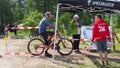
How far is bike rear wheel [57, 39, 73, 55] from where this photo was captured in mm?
14633

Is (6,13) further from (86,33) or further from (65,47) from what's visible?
(65,47)

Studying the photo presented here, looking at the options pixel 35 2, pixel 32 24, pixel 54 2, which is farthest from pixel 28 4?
pixel 32 24

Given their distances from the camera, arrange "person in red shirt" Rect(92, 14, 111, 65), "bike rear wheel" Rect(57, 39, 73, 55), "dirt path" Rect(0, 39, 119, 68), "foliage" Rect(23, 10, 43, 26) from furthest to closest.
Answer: "foliage" Rect(23, 10, 43, 26) < "bike rear wheel" Rect(57, 39, 73, 55) < "person in red shirt" Rect(92, 14, 111, 65) < "dirt path" Rect(0, 39, 119, 68)

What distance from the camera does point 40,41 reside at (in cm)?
1447

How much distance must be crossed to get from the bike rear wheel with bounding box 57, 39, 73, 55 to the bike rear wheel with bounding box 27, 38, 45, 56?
2.48ft

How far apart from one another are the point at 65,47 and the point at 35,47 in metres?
1.57

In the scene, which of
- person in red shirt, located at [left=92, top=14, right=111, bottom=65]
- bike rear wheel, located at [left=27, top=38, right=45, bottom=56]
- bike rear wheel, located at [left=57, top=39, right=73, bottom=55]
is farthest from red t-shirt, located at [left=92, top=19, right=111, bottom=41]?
bike rear wheel, located at [left=27, top=38, right=45, bottom=56]

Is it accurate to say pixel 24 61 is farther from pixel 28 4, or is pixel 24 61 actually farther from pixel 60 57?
pixel 28 4

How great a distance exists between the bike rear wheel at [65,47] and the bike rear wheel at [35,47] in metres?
0.75

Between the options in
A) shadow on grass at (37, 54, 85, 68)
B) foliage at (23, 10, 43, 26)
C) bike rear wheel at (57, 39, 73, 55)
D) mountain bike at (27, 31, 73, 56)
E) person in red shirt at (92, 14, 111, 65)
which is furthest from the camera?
foliage at (23, 10, 43, 26)

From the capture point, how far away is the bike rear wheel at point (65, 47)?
1463 cm

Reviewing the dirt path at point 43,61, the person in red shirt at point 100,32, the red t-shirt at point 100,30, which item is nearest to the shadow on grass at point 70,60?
→ the dirt path at point 43,61

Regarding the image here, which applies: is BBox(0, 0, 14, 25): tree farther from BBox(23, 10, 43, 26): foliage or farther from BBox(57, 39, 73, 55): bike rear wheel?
BBox(57, 39, 73, 55): bike rear wheel

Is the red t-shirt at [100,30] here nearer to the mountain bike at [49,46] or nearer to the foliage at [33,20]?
the mountain bike at [49,46]
